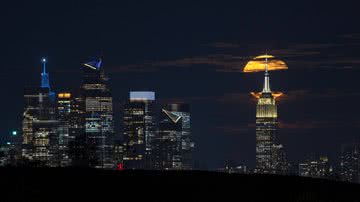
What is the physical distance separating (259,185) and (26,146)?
10402 centimetres

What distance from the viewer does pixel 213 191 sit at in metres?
18.2

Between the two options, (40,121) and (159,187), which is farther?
(40,121)

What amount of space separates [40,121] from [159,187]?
5575 inches

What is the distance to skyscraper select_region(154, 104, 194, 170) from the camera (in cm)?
14288

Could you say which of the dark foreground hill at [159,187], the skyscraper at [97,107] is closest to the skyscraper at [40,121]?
the skyscraper at [97,107]

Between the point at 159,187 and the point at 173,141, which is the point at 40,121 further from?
the point at 159,187

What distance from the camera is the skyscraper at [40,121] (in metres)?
122

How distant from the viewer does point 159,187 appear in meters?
18.4

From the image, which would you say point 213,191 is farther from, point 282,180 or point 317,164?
point 317,164

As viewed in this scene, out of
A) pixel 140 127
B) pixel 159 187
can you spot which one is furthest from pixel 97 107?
pixel 159 187

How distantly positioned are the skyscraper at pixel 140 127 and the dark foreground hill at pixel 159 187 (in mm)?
98684

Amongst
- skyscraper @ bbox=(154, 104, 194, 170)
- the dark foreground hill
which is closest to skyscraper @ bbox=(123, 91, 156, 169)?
skyscraper @ bbox=(154, 104, 194, 170)

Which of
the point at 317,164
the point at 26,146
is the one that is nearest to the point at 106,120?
the point at 26,146

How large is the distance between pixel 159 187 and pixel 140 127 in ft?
462
